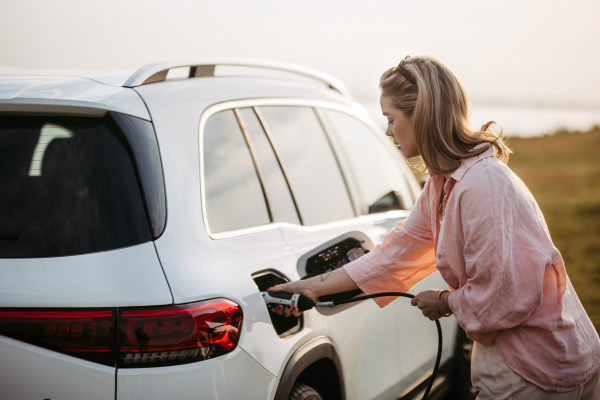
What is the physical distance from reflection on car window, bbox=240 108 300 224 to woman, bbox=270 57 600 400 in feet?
1.47

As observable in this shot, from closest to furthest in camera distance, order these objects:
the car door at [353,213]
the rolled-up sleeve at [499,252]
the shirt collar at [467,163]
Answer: the rolled-up sleeve at [499,252] → the shirt collar at [467,163] → the car door at [353,213]

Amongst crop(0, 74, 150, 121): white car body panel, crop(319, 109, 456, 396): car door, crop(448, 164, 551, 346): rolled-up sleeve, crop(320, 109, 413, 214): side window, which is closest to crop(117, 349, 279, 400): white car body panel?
crop(448, 164, 551, 346): rolled-up sleeve

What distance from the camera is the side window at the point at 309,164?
8.63ft

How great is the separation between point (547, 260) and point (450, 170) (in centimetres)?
41

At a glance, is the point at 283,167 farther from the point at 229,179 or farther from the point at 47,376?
the point at 47,376

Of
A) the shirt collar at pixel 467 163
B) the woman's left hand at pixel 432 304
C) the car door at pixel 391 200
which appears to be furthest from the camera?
the car door at pixel 391 200

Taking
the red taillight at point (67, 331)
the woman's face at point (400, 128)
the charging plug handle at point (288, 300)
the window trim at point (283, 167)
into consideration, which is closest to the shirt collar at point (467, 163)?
the woman's face at point (400, 128)

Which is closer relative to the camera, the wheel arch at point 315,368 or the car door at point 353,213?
the wheel arch at point 315,368

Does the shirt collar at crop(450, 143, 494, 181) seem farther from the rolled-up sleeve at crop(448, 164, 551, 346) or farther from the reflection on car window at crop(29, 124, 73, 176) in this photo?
the reflection on car window at crop(29, 124, 73, 176)

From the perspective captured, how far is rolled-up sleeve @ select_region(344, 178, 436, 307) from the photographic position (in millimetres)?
2355

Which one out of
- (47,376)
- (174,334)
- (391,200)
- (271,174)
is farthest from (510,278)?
(391,200)

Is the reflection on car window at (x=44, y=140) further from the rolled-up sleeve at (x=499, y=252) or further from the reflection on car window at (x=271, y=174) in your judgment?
the rolled-up sleeve at (x=499, y=252)

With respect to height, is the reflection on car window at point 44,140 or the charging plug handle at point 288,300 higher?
the reflection on car window at point 44,140

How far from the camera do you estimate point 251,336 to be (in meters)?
1.83
